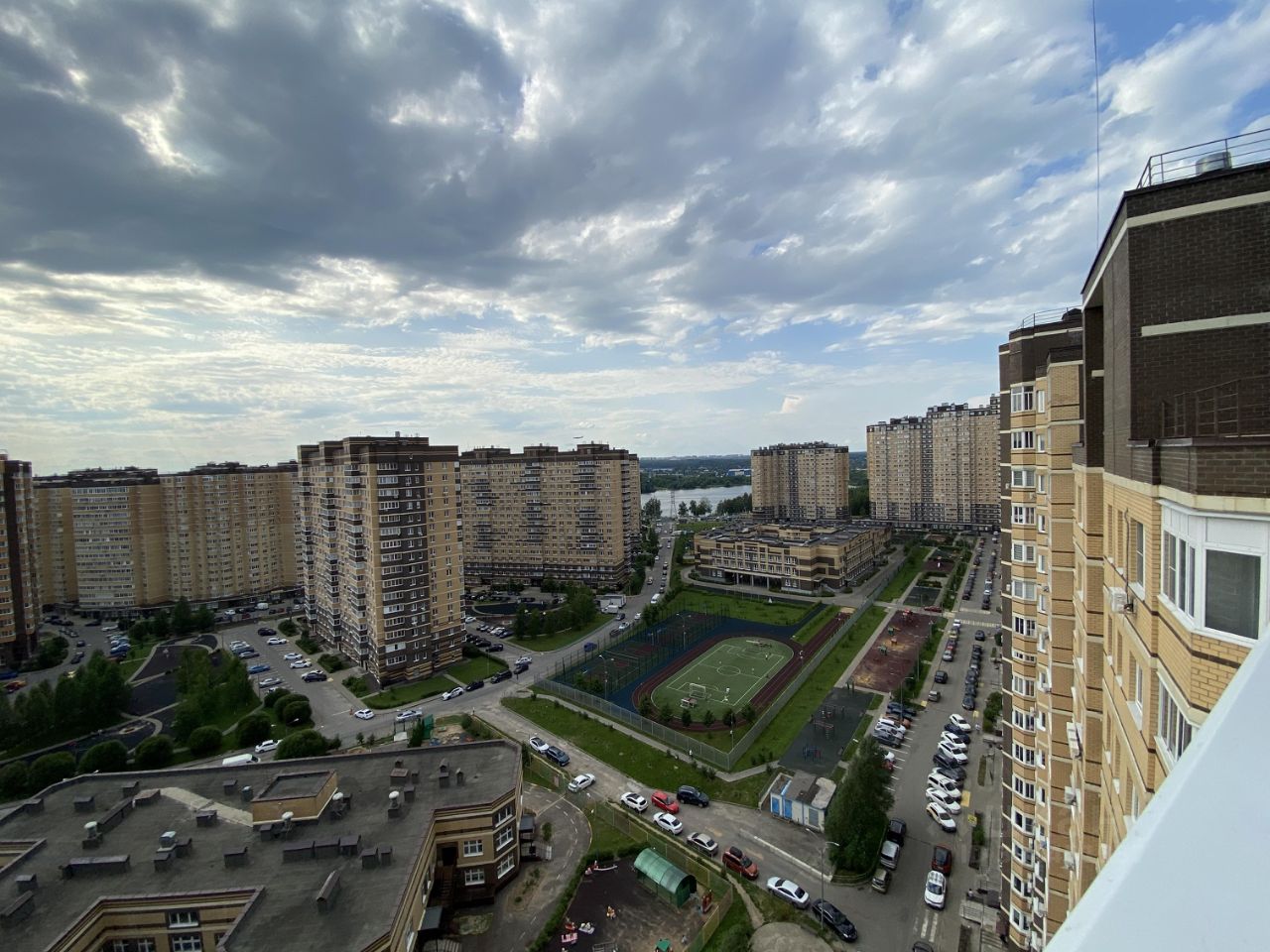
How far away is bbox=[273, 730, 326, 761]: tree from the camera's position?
2758 cm

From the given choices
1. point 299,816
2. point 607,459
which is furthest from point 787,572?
point 299,816

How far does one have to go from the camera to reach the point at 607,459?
6456 cm

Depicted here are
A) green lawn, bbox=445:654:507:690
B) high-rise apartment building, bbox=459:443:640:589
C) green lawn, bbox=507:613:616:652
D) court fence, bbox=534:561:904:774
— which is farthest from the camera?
high-rise apartment building, bbox=459:443:640:589

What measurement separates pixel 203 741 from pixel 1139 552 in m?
38.9

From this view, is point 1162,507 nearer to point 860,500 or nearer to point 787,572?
point 787,572

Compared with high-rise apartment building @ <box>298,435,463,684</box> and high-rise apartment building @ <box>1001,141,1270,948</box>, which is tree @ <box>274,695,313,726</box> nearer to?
high-rise apartment building @ <box>298,435,463,684</box>

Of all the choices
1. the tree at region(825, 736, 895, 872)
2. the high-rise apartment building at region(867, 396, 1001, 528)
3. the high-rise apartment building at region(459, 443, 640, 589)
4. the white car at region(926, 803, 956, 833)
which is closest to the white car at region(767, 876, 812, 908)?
the tree at region(825, 736, 895, 872)

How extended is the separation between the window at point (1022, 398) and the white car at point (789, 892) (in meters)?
16.2

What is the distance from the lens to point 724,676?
3816 centimetres

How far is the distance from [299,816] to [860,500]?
Answer: 101937 mm

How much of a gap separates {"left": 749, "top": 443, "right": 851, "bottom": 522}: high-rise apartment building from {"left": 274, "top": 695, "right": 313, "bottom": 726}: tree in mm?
76725

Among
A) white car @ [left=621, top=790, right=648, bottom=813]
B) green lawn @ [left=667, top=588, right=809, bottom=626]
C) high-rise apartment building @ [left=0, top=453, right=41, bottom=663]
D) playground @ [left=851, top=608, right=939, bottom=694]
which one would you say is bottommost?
white car @ [left=621, top=790, right=648, bottom=813]

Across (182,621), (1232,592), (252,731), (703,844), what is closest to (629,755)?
(703,844)

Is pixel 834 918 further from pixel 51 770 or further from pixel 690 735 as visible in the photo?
pixel 51 770
